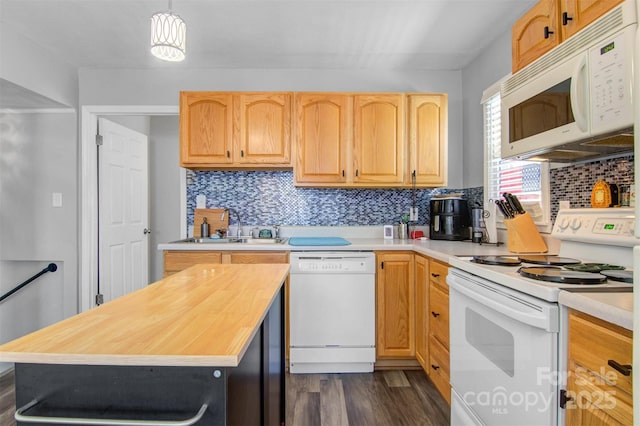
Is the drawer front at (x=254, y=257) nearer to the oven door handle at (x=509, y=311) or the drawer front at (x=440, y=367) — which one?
the drawer front at (x=440, y=367)

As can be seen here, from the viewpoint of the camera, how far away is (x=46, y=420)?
0.72 metres

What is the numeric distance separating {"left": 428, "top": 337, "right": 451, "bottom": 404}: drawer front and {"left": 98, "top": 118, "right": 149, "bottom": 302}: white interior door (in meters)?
2.85

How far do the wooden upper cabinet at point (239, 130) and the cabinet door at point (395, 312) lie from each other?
1.24m

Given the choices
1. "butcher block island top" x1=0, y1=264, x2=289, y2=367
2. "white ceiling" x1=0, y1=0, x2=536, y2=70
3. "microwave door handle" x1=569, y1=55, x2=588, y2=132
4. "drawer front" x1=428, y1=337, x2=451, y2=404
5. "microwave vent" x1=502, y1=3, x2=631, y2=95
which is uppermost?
"white ceiling" x1=0, y1=0, x2=536, y2=70

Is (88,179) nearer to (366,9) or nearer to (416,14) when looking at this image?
(366,9)

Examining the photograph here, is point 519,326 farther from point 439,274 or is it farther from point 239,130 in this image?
point 239,130

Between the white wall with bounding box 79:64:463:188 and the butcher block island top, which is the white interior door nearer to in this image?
the white wall with bounding box 79:64:463:188

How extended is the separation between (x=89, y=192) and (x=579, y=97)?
3.54 metres

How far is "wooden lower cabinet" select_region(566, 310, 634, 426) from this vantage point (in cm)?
84

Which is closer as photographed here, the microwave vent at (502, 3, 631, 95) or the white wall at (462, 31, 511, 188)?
the microwave vent at (502, 3, 631, 95)

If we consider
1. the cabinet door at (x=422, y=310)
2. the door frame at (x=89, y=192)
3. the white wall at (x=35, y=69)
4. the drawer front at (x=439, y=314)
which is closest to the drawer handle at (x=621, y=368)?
the drawer front at (x=439, y=314)

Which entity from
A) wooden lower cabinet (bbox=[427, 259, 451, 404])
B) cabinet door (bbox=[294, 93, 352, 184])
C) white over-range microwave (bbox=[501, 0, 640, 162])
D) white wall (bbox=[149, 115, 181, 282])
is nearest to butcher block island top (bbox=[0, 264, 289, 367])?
wooden lower cabinet (bbox=[427, 259, 451, 404])

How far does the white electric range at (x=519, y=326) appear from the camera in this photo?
3.55 feet

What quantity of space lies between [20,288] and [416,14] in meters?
3.78
